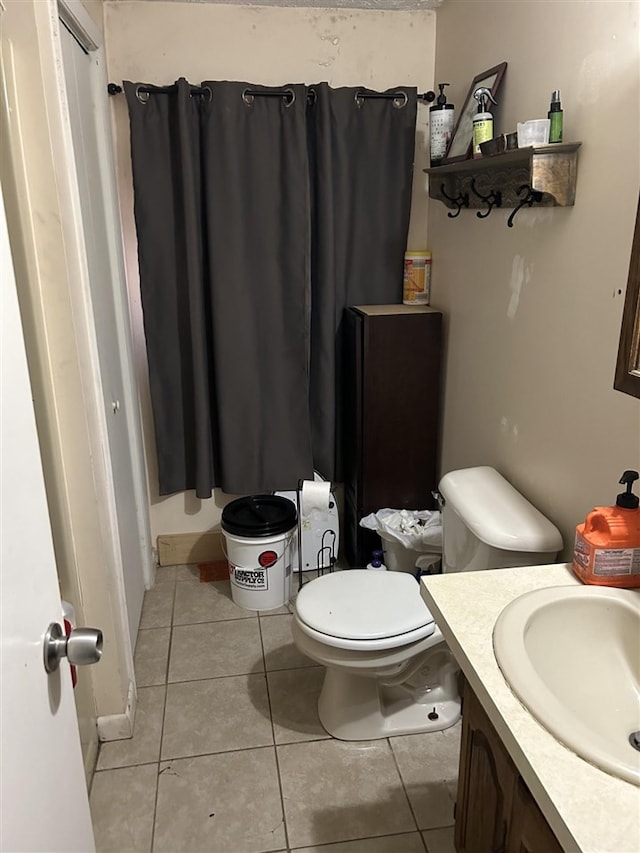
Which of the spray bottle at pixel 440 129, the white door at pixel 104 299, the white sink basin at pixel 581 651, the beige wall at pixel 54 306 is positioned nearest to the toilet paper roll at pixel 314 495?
the white door at pixel 104 299

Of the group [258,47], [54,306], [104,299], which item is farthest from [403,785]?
[258,47]

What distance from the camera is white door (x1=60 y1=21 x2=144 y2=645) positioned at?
180 centimetres

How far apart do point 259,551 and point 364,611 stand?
0.73 meters

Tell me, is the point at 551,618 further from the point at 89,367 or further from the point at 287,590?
the point at 287,590

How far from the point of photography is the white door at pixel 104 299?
5.91 feet

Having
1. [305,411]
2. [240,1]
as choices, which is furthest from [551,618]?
[240,1]

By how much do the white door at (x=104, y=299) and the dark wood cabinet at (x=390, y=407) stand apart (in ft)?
2.81

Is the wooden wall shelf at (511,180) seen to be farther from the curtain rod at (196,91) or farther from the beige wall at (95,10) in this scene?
the beige wall at (95,10)

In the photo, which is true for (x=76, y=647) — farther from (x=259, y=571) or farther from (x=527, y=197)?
(x=259, y=571)

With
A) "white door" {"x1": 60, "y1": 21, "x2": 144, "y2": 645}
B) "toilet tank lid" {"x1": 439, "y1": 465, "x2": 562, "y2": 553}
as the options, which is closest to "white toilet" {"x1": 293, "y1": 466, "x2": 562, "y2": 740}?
"toilet tank lid" {"x1": 439, "y1": 465, "x2": 562, "y2": 553}

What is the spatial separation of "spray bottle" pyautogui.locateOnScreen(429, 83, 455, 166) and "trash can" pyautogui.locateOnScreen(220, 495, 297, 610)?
141cm

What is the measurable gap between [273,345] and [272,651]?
3.74 ft

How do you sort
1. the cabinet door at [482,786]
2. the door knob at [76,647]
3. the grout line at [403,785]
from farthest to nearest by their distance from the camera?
the grout line at [403,785]
the cabinet door at [482,786]
the door knob at [76,647]

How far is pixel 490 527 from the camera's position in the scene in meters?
1.67
